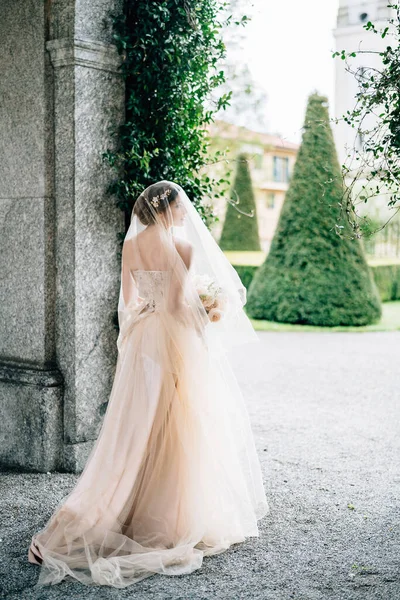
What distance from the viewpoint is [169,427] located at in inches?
157

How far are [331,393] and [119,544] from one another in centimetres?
515

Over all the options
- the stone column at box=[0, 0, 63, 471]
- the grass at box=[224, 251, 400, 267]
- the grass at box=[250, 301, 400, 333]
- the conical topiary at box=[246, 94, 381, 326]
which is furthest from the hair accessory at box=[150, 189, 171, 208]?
the grass at box=[224, 251, 400, 267]

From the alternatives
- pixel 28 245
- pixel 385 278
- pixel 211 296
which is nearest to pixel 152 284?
pixel 211 296

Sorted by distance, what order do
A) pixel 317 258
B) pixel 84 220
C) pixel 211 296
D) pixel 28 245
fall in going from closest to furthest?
1. pixel 211 296
2. pixel 84 220
3. pixel 28 245
4. pixel 317 258

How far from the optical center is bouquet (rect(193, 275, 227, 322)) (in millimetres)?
4160

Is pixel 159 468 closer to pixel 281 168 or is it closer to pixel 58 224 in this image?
pixel 58 224

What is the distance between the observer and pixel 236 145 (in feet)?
82.5

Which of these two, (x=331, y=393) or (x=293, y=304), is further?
(x=293, y=304)

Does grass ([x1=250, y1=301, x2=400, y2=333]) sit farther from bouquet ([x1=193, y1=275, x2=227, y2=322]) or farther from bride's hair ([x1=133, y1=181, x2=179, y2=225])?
bride's hair ([x1=133, y1=181, x2=179, y2=225])

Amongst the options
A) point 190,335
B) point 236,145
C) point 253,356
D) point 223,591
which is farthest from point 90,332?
point 236,145

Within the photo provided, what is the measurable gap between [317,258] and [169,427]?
1057cm

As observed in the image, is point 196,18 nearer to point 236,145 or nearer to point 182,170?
point 182,170

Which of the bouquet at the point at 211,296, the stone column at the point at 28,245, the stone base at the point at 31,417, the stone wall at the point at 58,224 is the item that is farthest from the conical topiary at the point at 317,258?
the bouquet at the point at 211,296

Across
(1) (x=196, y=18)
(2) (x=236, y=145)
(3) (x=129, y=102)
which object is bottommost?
(3) (x=129, y=102)
